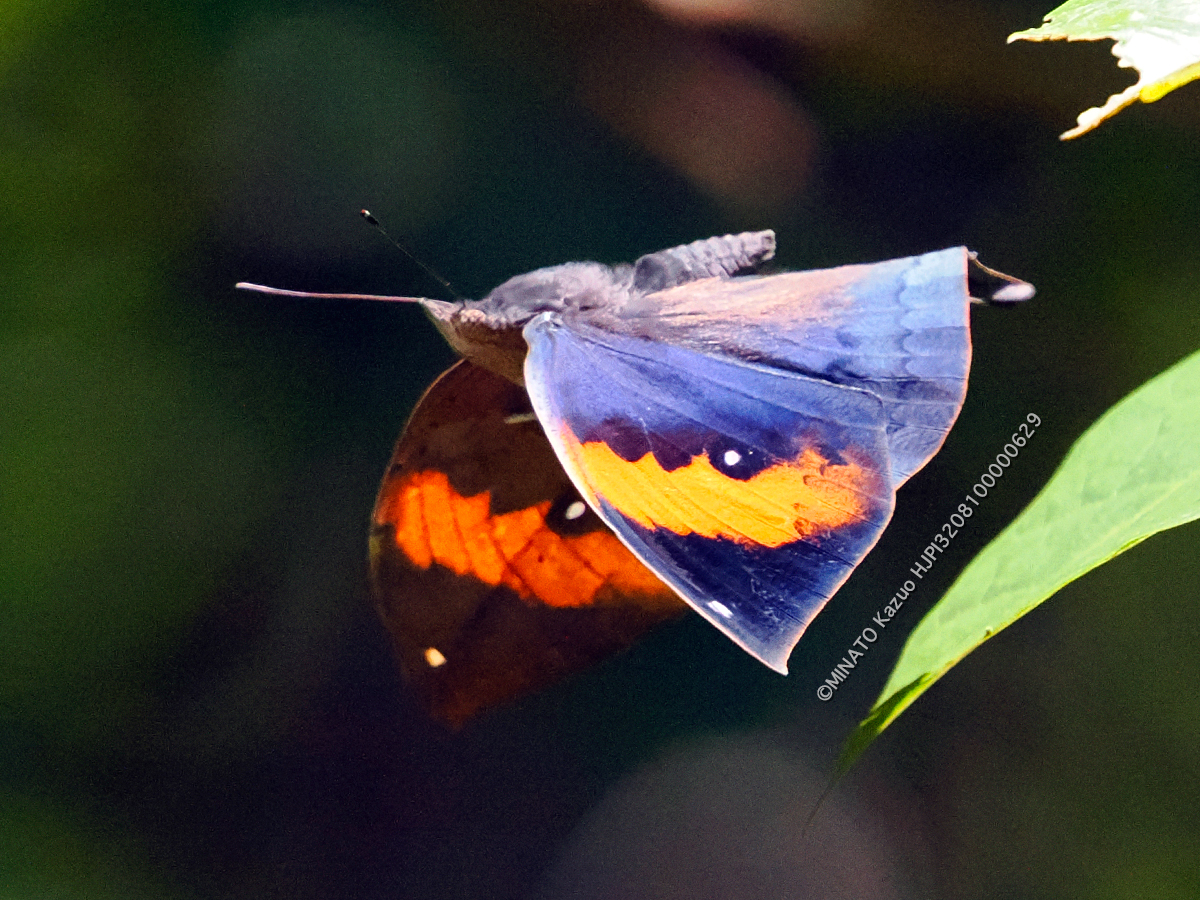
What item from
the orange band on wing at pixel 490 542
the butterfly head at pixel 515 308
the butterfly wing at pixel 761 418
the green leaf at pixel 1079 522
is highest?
the green leaf at pixel 1079 522

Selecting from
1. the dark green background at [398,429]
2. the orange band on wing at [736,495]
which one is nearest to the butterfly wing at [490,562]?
the orange band on wing at [736,495]

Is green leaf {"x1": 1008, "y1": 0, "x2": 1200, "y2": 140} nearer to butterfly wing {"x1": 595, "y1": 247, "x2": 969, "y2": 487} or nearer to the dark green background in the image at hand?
butterfly wing {"x1": 595, "y1": 247, "x2": 969, "y2": 487}

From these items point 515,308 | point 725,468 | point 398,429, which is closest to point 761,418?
point 725,468

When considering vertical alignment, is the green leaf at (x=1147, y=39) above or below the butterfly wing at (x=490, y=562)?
above

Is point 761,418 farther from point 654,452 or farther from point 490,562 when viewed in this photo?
point 490,562

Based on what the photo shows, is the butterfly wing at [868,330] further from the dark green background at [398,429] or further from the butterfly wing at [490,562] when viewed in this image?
the dark green background at [398,429]

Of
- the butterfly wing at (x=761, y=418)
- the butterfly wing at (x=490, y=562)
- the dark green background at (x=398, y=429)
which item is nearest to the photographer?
the butterfly wing at (x=761, y=418)
